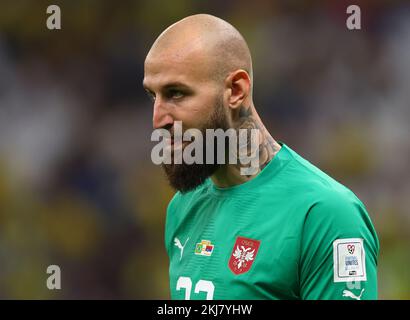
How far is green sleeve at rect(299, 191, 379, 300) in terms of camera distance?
2.88 metres

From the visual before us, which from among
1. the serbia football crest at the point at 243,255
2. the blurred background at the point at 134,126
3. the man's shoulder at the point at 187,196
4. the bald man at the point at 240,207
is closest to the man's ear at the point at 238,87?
the bald man at the point at 240,207

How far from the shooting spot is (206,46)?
3.26 m

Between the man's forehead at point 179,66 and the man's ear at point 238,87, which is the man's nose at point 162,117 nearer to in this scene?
the man's forehead at point 179,66

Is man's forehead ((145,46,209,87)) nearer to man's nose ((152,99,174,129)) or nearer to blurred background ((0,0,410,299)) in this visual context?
man's nose ((152,99,174,129))

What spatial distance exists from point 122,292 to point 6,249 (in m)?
1.08

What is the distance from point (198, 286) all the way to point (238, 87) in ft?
2.57

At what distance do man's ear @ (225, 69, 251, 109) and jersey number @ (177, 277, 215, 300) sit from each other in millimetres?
688

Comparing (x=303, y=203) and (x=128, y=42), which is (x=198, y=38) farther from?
(x=128, y=42)

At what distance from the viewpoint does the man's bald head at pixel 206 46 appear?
10.6 ft

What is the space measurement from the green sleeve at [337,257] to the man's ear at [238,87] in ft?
1.97

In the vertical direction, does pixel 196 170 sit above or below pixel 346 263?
above

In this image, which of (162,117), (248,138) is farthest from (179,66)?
(248,138)

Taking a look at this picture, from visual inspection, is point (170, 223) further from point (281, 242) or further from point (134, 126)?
point (134, 126)
